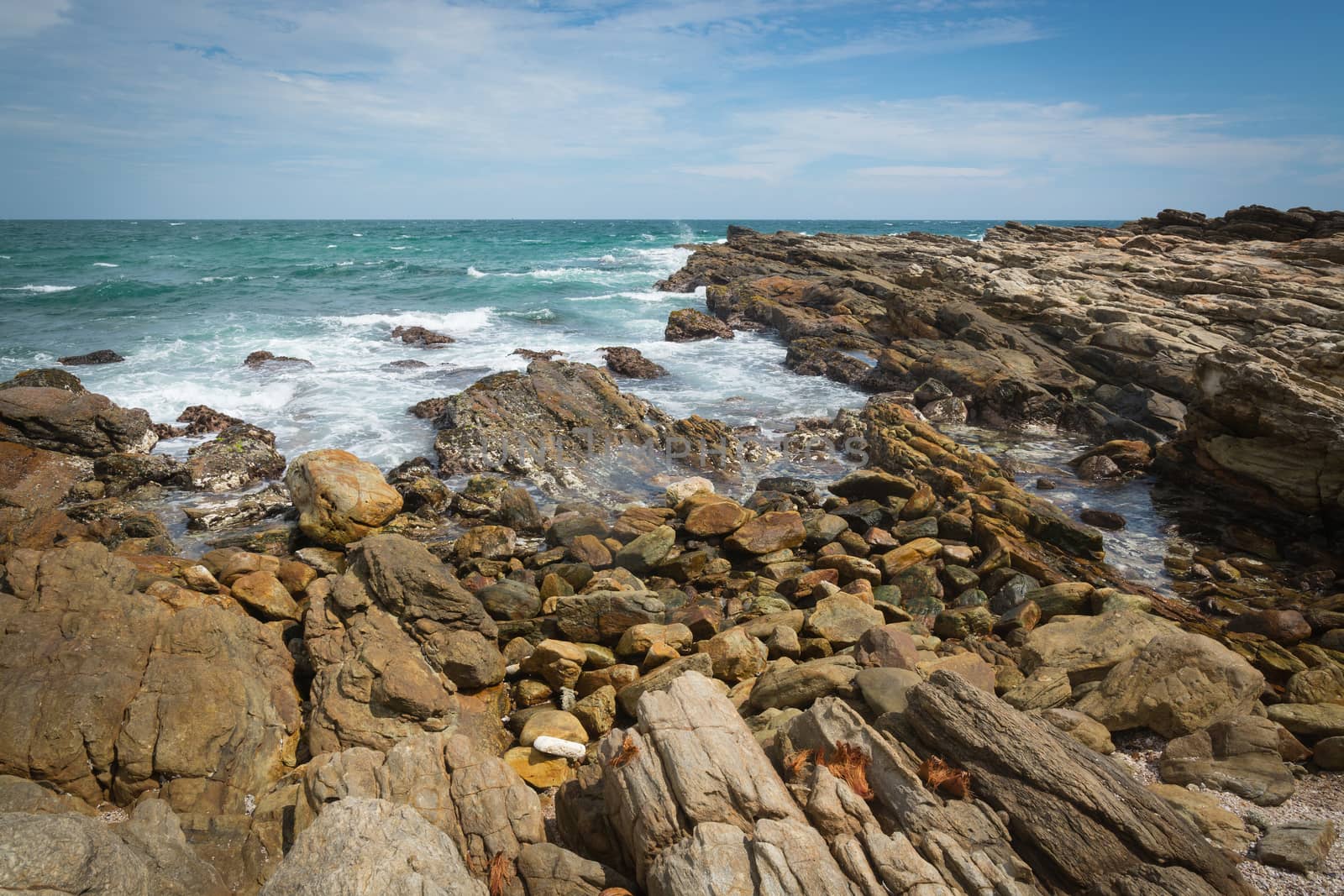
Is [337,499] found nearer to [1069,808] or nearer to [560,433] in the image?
[560,433]

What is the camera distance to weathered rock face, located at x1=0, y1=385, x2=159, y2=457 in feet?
40.6

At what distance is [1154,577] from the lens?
32.5 feet

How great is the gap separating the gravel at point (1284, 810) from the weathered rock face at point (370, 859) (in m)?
4.27

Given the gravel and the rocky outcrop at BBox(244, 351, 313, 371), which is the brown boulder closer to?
the gravel

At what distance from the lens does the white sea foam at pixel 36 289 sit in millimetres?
33719

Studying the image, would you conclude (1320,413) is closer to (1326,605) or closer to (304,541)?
(1326,605)

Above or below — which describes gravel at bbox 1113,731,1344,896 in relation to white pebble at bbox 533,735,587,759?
above

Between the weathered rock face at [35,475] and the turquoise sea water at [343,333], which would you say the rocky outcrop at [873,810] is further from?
the weathered rock face at [35,475]

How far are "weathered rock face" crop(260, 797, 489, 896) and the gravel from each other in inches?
168

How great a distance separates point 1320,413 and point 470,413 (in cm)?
1501

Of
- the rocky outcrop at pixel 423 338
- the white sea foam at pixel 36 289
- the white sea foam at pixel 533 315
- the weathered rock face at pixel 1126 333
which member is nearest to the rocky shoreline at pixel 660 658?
the weathered rock face at pixel 1126 333

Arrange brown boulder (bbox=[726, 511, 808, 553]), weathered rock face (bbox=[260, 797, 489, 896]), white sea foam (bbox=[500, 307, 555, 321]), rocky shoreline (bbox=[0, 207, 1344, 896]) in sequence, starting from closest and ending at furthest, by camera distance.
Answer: weathered rock face (bbox=[260, 797, 489, 896])
rocky shoreline (bbox=[0, 207, 1344, 896])
brown boulder (bbox=[726, 511, 808, 553])
white sea foam (bbox=[500, 307, 555, 321])

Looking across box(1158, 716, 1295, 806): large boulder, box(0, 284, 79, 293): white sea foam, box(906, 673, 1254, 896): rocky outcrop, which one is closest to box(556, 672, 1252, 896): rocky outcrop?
box(906, 673, 1254, 896): rocky outcrop

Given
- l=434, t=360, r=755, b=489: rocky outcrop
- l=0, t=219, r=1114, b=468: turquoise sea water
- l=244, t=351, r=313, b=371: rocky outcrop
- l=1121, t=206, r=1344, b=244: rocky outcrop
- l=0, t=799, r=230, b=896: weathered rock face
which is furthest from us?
l=1121, t=206, r=1344, b=244: rocky outcrop
